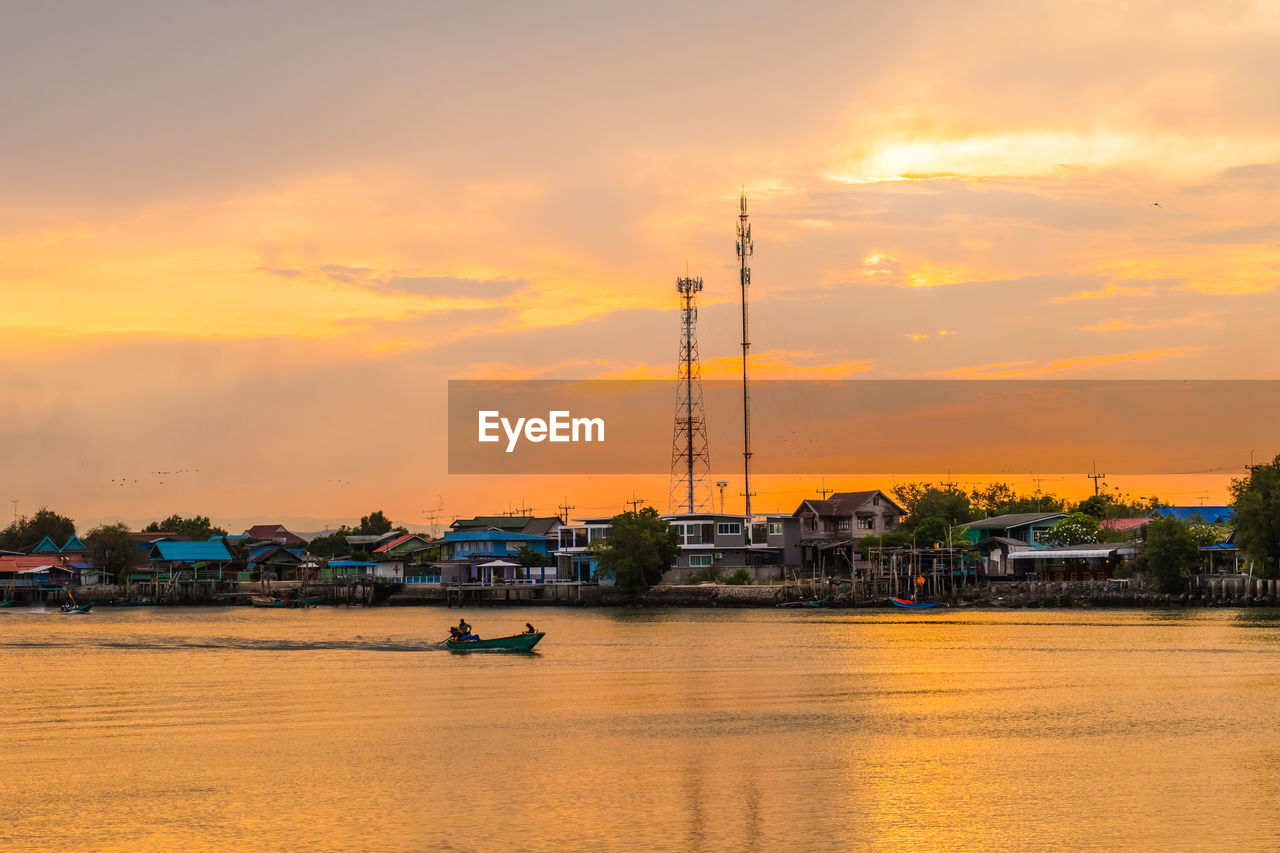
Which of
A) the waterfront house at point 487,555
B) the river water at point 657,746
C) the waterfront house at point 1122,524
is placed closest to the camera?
the river water at point 657,746

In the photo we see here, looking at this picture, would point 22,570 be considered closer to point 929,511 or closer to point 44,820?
point 929,511

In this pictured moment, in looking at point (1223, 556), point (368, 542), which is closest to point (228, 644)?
point (1223, 556)

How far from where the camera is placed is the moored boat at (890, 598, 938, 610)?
93.6 m

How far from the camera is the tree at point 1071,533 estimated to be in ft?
327

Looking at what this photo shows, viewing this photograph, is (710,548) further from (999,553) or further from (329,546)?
(329,546)

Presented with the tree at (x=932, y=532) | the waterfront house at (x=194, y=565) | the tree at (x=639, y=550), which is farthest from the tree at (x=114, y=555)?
the tree at (x=932, y=532)

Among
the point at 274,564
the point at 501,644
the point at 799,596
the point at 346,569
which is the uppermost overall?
the point at 274,564

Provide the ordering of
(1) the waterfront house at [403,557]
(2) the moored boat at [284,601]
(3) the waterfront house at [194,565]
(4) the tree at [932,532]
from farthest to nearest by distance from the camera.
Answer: (1) the waterfront house at [403,557], (3) the waterfront house at [194,565], (2) the moored boat at [284,601], (4) the tree at [932,532]

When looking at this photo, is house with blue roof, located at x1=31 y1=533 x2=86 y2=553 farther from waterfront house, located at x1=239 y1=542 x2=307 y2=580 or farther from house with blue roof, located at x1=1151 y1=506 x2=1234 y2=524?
house with blue roof, located at x1=1151 y1=506 x2=1234 y2=524

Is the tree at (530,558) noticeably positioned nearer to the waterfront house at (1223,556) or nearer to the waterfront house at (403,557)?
the waterfront house at (403,557)

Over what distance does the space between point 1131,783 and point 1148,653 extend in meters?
29.8

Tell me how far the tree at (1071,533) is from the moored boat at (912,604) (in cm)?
1255

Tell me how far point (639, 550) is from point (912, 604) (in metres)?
22.1

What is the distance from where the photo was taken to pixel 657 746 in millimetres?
33250
